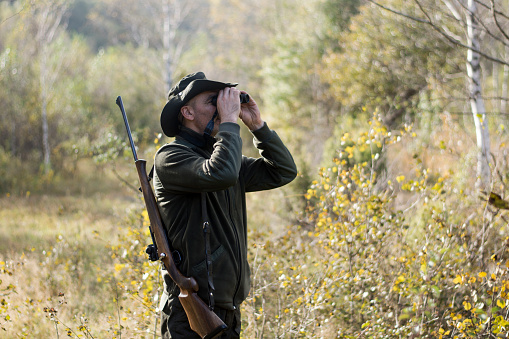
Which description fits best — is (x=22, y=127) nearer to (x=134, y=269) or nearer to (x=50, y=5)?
(x=50, y=5)

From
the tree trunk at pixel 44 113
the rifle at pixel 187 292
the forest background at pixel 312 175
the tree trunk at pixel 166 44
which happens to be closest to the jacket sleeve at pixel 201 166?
the rifle at pixel 187 292

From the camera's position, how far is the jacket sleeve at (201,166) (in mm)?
2109

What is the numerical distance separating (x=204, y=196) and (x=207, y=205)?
54 millimetres

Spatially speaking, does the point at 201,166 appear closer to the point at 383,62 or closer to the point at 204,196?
the point at 204,196

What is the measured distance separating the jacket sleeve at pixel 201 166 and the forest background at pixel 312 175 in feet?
3.32

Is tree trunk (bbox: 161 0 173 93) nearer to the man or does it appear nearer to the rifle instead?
the man

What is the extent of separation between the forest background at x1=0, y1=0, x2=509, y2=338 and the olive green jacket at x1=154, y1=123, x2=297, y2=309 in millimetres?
868

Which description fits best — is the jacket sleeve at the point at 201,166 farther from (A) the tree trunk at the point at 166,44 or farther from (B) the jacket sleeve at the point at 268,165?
(A) the tree trunk at the point at 166,44

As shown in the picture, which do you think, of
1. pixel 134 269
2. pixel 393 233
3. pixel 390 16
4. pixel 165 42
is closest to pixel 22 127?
pixel 165 42

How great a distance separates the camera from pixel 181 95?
2.42 m

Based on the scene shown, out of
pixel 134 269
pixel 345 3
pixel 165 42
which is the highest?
pixel 345 3

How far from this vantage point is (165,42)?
17.3m

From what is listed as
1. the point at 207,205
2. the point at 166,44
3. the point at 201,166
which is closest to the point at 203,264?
the point at 207,205

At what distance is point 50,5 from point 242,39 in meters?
14.7
